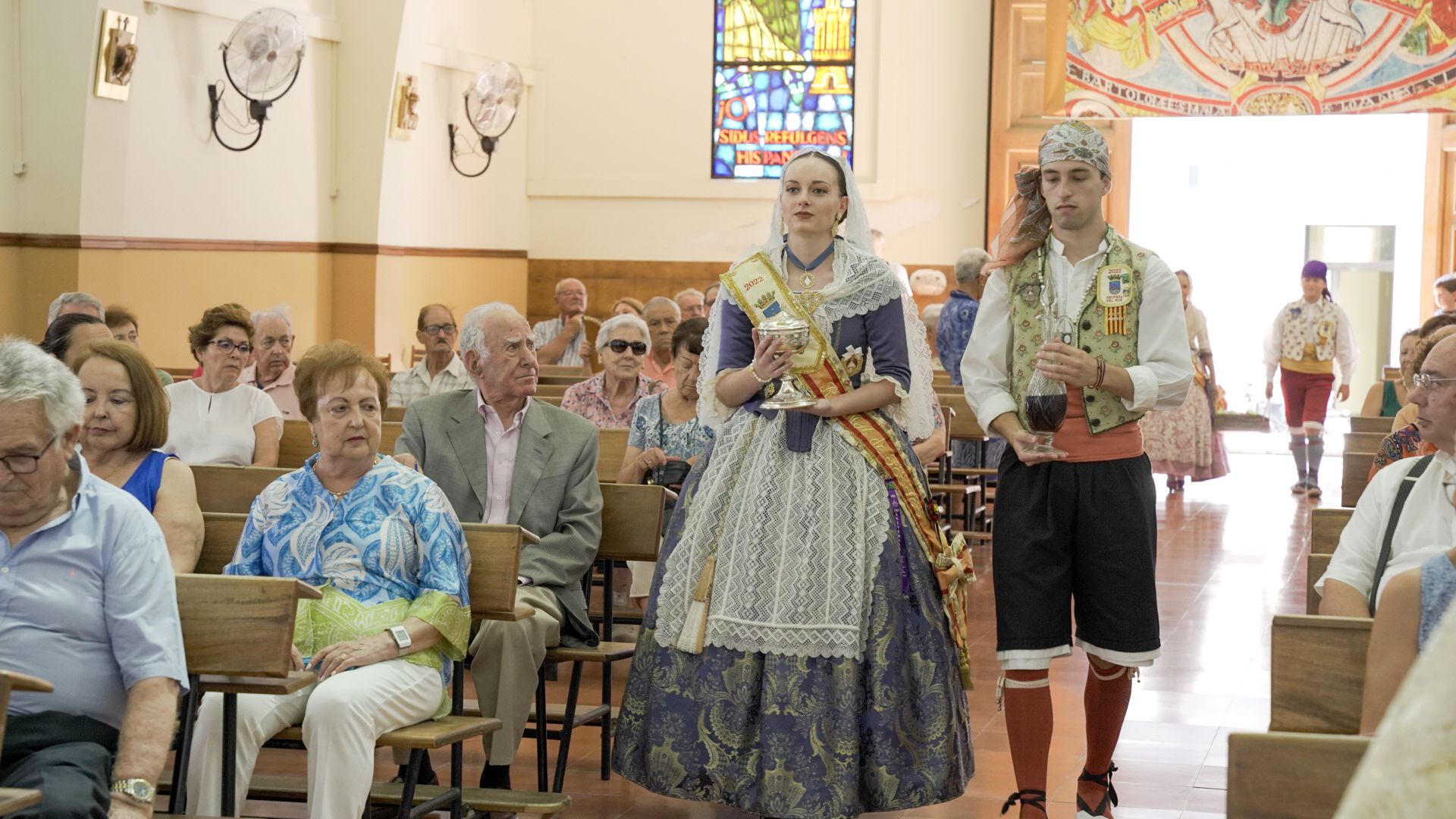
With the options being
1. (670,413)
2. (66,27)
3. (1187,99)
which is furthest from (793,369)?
(1187,99)

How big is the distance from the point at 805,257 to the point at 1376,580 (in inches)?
61.0

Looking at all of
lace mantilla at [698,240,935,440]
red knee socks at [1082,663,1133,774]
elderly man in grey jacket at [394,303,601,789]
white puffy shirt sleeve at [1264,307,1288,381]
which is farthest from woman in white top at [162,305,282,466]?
white puffy shirt sleeve at [1264,307,1288,381]

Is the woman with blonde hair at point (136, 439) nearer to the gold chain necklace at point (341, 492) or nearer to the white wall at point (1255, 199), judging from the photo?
the gold chain necklace at point (341, 492)

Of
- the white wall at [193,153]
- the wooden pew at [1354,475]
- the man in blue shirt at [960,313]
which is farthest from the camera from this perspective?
the white wall at [193,153]

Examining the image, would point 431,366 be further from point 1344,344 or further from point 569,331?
point 1344,344

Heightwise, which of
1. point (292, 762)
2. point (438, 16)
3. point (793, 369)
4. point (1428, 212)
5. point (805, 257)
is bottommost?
point (292, 762)

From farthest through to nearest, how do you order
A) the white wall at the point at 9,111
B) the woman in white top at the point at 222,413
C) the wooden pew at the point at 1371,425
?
the white wall at the point at 9,111 < the wooden pew at the point at 1371,425 < the woman in white top at the point at 222,413

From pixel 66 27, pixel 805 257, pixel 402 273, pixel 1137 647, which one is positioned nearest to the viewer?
pixel 1137 647

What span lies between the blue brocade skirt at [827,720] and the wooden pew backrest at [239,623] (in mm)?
1057

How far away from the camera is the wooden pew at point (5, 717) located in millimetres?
2350

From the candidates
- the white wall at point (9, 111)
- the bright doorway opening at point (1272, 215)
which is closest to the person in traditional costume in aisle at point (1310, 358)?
the bright doorway opening at point (1272, 215)

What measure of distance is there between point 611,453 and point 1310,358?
7332mm

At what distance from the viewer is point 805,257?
3.99m

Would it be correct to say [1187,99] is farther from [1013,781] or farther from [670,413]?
[1013,781]
